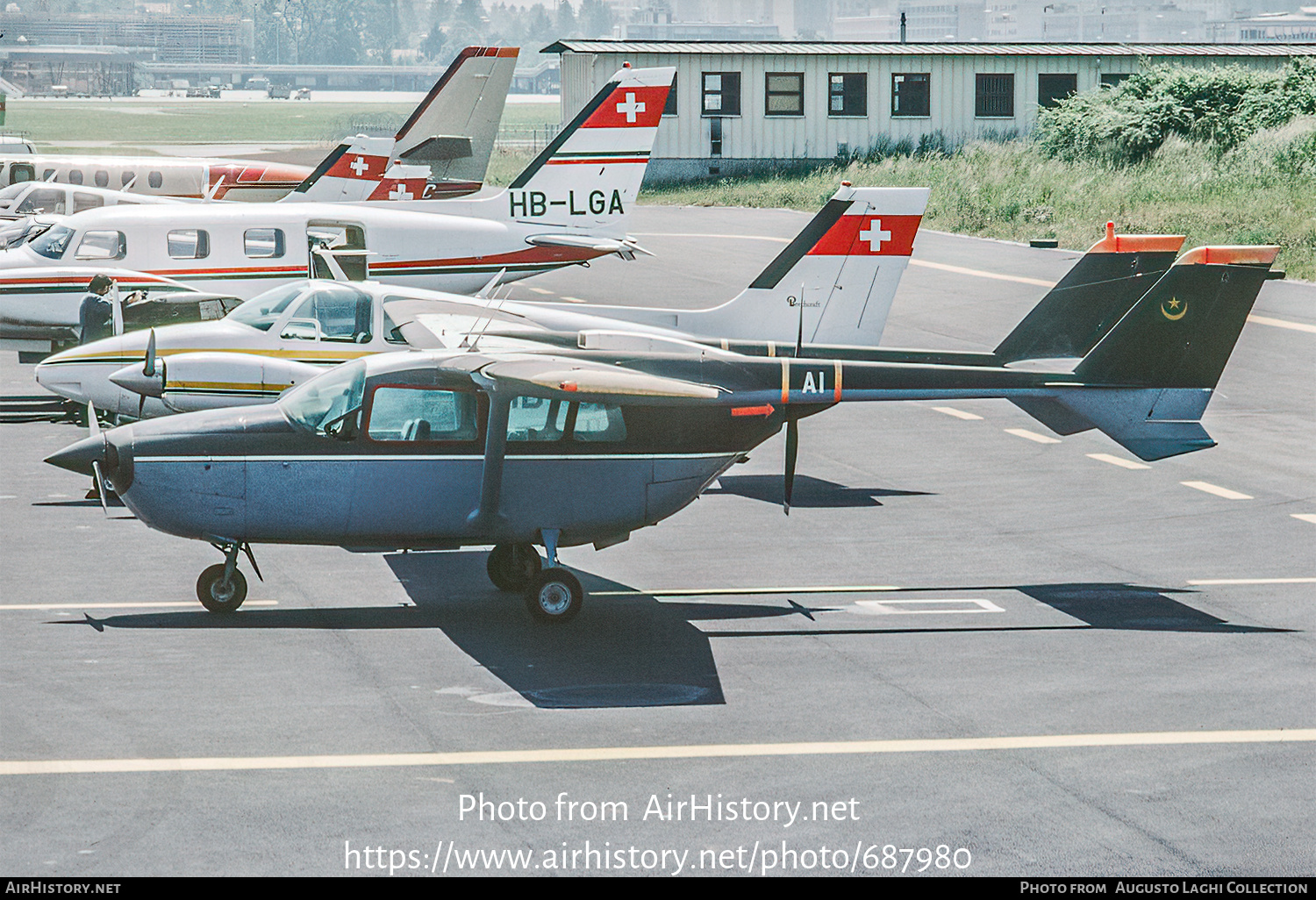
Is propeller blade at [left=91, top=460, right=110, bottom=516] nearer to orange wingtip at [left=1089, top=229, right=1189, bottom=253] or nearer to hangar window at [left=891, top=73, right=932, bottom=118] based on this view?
orange wingtip at [left=1089, top=229, right=1189, bottom=253]

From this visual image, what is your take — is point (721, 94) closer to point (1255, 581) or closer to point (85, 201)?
point (85, 201)

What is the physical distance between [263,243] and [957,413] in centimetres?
1094

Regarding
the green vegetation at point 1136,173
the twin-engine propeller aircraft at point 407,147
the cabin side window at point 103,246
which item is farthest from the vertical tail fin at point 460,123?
the green vegetation at point 1136,173

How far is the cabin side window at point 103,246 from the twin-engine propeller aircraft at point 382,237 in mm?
13

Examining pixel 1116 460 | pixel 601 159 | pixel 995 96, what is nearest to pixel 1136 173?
pixel 995 96

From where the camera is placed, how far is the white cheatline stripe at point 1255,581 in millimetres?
15164

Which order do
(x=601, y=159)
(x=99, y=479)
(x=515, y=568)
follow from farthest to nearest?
1. (x=601, y=159)
2. (x=515, y=568)
3. (x=99, y=479)

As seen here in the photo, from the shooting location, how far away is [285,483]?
1350 cm

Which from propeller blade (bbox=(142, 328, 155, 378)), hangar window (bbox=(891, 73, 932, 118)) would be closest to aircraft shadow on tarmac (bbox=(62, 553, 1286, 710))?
propeller blade (bbox=(142, 328, 155, 378))

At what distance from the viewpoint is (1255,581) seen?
49.9 feet

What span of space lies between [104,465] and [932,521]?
28.3 feet

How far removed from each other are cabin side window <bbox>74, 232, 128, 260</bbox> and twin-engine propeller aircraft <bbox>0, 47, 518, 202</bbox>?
15.7 meters

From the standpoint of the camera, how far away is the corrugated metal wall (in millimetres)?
63375

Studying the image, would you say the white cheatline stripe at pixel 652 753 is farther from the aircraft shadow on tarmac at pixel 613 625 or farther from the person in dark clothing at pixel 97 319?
the person in dark clothing at pixel 97 319
